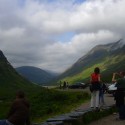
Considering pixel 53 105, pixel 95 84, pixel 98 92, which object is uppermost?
pixel 95 84

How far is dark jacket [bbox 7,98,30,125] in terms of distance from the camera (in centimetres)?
1614

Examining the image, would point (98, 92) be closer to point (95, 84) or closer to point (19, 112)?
point (95, 84)

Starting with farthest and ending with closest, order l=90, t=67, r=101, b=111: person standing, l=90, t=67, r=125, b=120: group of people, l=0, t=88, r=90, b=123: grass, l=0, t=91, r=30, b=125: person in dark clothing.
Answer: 1. l=0, t=88, r=90, b=123: grass
2. l=90, t=67, r=101, b=111: person standing
3. l=90, t=67, r=125, b=120: group of people
4. l=0, t=91, r=30, b=125: person in dark clothing

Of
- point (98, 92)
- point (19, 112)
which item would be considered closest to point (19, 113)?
→ point (19, 112)

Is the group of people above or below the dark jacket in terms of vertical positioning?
above

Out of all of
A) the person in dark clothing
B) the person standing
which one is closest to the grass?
the person standing

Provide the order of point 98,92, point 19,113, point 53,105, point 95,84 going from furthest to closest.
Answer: point 53,105 < point 98,92 < point 95,84 < point 19,113

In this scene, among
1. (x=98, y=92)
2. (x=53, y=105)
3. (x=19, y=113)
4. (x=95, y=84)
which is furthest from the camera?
(x=53, y=105)

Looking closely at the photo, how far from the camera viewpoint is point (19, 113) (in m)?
16.3

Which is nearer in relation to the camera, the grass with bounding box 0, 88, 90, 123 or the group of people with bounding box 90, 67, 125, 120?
the group of people with bounding box 90, 67, 125, 120

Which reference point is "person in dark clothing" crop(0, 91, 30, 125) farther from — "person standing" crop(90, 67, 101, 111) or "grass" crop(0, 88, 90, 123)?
"grass" crop(0, 88, 90, 123)

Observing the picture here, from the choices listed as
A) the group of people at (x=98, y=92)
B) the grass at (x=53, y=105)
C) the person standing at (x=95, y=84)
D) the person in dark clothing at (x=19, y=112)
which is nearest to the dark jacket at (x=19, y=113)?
the person in dark clothing at (x=19, y=112)

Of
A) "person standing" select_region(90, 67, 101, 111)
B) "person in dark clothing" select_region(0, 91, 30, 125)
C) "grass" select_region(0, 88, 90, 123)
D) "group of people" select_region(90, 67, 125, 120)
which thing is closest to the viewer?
"person in dark clothing" select_region(0, 91, 30, 125)

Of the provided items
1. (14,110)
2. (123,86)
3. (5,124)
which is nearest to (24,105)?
(14,110)
